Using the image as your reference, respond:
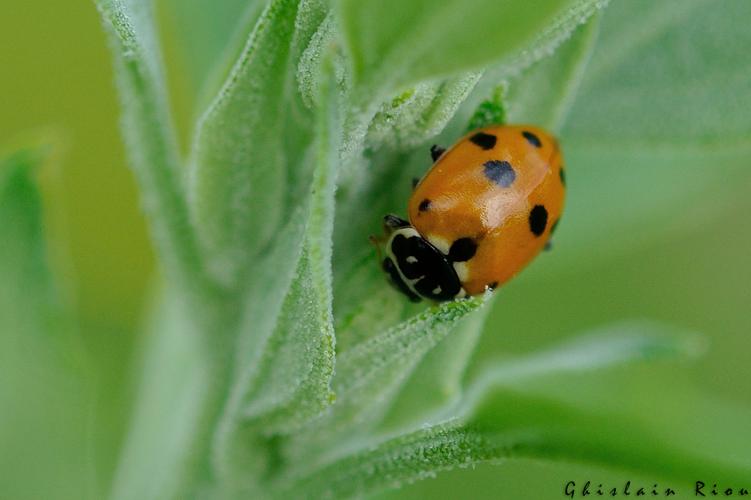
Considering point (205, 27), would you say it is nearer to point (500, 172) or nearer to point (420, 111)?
point (500, 172)

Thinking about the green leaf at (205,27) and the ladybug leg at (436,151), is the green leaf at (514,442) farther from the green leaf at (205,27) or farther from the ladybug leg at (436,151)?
the green leaf at (205,27)

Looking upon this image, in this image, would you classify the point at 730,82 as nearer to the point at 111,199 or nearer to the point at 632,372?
the point at 632,372

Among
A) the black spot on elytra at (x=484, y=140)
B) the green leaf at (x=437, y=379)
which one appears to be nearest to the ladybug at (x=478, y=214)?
the black spot on elytra at (x=484, y=140)

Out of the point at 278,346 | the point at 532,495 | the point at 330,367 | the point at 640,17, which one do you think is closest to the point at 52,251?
the point at 278,346

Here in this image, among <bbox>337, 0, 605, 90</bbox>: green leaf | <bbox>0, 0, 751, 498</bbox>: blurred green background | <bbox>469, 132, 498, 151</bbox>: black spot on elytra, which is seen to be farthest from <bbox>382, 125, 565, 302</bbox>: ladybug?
<bbox>0, 0, 751, 498</bbox>: blurred green background

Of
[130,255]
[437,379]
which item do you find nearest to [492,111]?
[437,379]

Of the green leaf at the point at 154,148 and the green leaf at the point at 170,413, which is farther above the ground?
the green leaf at the point at 154,148
